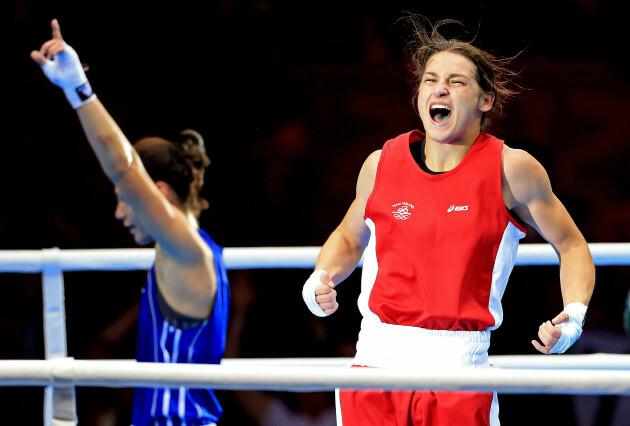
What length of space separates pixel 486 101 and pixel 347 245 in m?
0.41

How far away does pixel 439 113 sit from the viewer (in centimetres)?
178

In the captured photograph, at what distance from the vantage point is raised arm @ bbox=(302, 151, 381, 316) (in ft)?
5.91

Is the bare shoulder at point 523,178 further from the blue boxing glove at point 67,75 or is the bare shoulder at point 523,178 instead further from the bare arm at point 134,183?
the blue boxing glove at point 67,75

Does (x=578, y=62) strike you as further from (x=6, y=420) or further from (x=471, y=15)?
(x=6, y=420)

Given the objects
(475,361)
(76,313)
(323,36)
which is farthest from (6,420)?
(475,361)

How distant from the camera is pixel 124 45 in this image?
3.28 m

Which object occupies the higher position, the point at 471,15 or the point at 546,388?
the point at 471,15

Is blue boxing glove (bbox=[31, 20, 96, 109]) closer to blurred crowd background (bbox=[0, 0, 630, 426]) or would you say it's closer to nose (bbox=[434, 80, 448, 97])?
nose (bbox=[434, 80, 448, 97])

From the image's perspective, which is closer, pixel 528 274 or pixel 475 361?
pixel 475 361

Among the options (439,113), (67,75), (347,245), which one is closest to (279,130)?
A: (347,245)

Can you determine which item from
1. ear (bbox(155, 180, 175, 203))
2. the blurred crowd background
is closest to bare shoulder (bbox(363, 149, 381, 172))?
ear (bbox(155, 180, 175, 203))

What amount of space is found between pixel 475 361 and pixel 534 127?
175 cm

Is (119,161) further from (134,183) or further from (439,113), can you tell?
(439,113)

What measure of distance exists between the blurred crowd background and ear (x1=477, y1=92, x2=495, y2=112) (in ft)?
4.72
